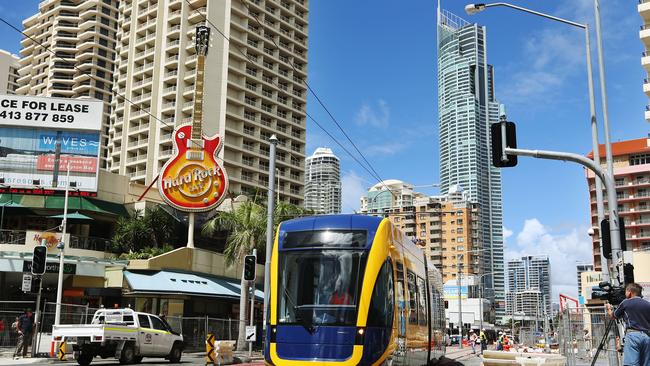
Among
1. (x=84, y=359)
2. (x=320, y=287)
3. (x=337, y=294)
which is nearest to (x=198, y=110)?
(x=84, y=359)

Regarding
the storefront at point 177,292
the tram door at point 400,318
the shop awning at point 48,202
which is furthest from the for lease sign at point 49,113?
the tram door at point 400,318

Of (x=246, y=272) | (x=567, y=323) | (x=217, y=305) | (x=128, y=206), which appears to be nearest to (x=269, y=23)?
(x=128, y=206)

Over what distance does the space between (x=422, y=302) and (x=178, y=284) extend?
23819mm

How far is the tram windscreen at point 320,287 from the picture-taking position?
11469mm

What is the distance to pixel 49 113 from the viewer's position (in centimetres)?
4434

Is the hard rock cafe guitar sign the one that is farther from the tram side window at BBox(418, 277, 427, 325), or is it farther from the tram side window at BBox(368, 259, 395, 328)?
the tram side window at BBox(368, 259, 395, 328)

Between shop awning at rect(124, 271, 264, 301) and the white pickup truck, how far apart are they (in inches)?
443

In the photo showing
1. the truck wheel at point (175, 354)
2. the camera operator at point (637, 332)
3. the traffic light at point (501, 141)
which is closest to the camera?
the camera operator at point (637, 332)

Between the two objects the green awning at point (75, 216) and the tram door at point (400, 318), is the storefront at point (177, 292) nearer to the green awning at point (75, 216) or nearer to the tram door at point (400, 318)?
the green awning at point (75, 216)

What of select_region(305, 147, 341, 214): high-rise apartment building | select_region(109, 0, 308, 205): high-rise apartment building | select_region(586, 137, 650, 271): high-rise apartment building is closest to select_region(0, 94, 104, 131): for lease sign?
select_region(109, 0, 308, 205): high-rise apartment building

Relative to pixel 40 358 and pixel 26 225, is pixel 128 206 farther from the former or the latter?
pixel 40 358

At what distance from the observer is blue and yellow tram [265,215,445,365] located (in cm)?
1125

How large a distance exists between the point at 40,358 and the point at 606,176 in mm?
20028

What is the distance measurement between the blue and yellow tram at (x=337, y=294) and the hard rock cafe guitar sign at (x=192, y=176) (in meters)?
30.0
